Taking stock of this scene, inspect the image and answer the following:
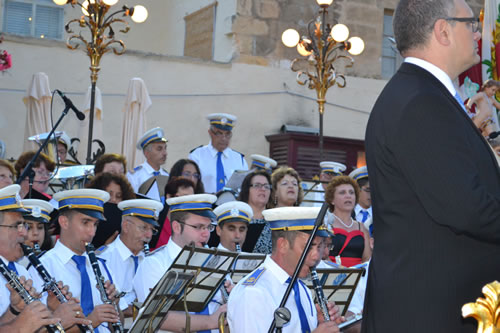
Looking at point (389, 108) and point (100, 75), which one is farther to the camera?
point (100, 75)

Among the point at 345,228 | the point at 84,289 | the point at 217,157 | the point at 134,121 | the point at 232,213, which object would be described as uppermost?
the point at 134,121

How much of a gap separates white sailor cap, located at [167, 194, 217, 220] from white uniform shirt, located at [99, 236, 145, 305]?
0.51m

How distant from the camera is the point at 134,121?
41.6 feet

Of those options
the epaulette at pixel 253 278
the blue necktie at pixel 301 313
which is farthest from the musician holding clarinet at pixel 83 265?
the blue necktie at pixel 301 313

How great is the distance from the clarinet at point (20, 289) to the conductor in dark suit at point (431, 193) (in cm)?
262

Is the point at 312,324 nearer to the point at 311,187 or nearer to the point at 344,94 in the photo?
the point at 311,187

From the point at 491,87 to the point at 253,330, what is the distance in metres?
7.06

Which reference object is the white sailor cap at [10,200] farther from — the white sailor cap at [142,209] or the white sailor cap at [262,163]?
the white sailor cap at [262,163]

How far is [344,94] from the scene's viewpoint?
1752cm

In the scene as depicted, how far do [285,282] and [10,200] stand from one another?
1737 mm

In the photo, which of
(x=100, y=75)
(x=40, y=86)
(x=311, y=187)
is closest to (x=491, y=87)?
(x=311, y=187)

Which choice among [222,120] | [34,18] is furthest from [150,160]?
[34,18]

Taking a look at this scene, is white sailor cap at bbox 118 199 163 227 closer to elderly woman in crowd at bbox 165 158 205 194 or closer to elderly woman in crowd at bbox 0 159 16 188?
elderly woman in crowd at bbox 0 159 16 188

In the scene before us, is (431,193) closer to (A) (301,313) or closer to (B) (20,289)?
(A) (301,313)
